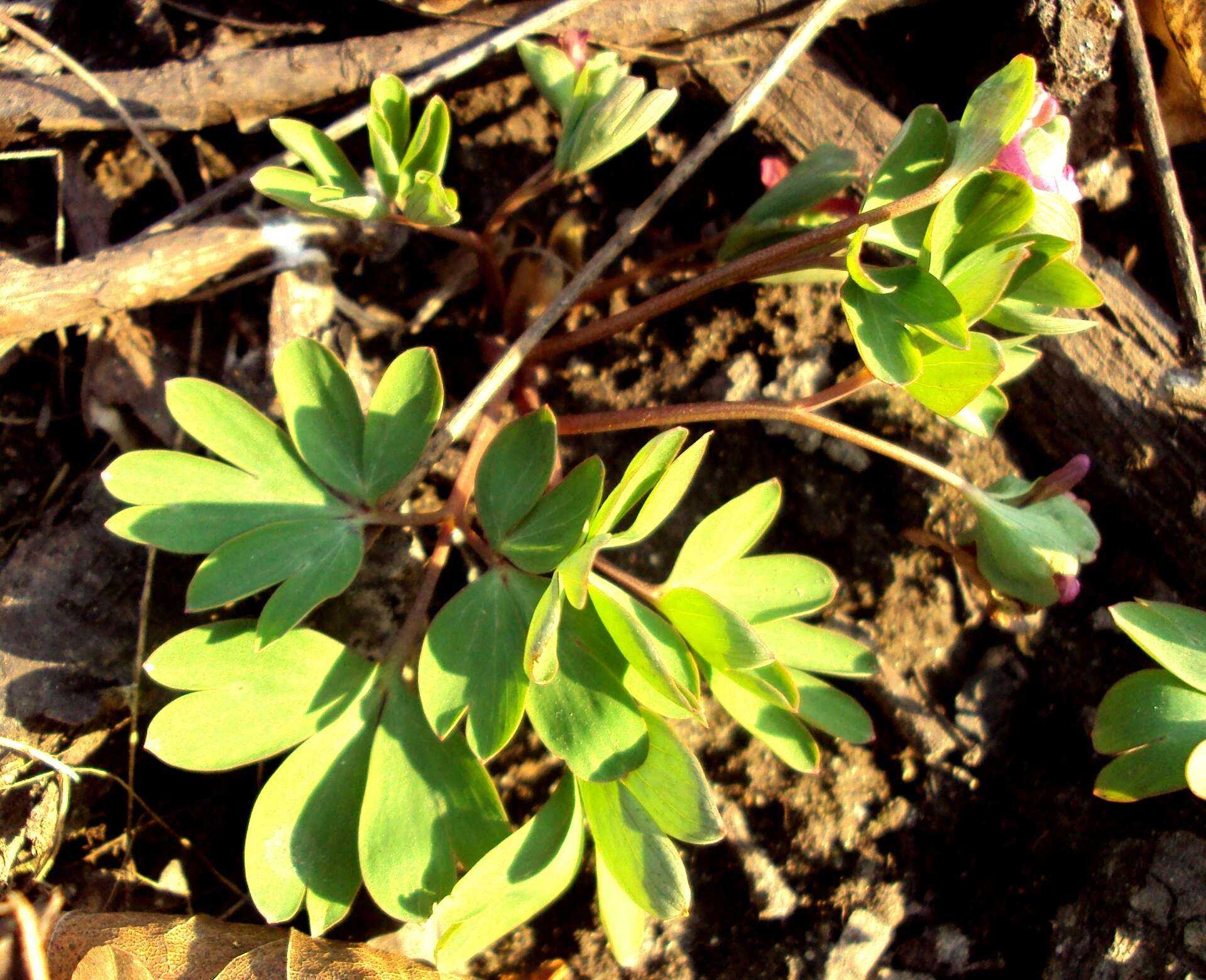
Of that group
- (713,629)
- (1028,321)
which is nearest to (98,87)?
(713,629)

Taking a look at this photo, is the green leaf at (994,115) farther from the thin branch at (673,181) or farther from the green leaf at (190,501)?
the green leaf at (190,501)

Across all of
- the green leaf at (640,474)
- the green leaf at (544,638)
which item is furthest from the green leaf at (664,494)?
the green leaf at (544,638)

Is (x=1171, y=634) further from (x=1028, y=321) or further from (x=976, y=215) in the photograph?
(x=976, y=215)

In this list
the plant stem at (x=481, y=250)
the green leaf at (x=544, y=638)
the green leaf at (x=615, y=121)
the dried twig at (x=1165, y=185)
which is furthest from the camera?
the dried twig at (x=1165, y=185)

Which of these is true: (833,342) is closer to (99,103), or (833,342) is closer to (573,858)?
(573,858)

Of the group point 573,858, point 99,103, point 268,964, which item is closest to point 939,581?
point 573,858

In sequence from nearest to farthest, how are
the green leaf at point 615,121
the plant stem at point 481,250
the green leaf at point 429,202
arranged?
the green leaf at point 429,202 → the green leaf at point 615,121 → the plant stem at point 481,250

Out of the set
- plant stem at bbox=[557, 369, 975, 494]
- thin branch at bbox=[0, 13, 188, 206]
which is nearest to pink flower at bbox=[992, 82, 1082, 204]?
plant stem at bbox=[557, 369, 975, 494]
